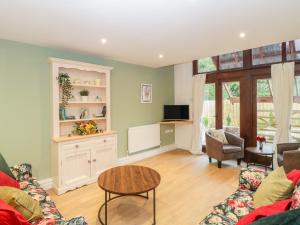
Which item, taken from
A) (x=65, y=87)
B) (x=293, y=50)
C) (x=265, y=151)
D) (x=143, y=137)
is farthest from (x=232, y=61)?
(x=65, y=87)

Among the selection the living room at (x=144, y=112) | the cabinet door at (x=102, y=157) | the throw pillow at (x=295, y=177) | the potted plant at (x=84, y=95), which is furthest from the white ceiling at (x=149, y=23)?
the cabinet door at (x=102, y=157)

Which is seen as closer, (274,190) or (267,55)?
(274,190)

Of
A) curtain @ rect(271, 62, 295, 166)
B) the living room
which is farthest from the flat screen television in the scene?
curtain @ rect(271, 62, 295, 166)

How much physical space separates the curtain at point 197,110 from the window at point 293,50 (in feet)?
5.86

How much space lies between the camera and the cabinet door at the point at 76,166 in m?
3.02

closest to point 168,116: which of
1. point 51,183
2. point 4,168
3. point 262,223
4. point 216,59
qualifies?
point 216,59

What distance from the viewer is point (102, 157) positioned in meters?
3.48

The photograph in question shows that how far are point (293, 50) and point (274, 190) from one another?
128 inches

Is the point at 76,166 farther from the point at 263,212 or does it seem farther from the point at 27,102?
the point at 263,212

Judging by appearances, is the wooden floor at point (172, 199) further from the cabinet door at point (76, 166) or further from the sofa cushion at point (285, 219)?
the sofa cushion at point (285, 219)

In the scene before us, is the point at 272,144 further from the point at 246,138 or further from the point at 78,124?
the point at 78,124

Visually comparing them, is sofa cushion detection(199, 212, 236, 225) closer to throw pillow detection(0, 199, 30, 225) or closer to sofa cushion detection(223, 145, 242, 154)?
throw pillow detection(0, 199, 30, 225)

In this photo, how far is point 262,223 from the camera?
38.0 inches

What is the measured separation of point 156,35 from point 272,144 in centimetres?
319
